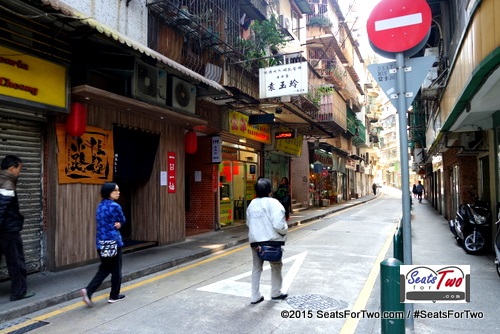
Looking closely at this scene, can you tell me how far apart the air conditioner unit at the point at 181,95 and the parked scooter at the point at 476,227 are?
25.0 ft

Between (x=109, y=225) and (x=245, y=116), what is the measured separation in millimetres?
9628

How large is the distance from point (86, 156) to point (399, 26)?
6.21 metres

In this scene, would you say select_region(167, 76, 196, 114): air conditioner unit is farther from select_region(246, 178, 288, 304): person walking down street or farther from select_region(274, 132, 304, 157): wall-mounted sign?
select_region(274, 132, 304, 157): wall-mounted sign

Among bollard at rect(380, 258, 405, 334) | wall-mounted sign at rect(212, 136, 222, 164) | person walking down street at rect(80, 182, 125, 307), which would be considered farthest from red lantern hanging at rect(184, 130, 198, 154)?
bollard at rect(380, 258, 405, 334)

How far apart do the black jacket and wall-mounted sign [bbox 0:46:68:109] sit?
1.41 m

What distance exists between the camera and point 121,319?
15.0 feet

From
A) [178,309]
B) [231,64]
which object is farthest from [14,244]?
[231,64]

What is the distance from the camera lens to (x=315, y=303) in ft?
16.6

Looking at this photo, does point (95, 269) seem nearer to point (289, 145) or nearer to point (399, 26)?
point (399, 26)

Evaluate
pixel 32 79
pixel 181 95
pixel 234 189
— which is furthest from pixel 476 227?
pixel 32 79

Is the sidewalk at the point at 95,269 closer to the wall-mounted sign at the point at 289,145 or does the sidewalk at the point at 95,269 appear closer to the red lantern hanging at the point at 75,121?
the red lantern hanging at the point at 75,121

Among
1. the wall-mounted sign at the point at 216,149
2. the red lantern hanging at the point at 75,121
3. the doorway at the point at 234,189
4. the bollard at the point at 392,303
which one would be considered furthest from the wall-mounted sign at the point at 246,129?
the bollard at the point at 392,303

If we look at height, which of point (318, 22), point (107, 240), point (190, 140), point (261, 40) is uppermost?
point (318, 22)

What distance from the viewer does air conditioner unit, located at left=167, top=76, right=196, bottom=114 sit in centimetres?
925
